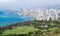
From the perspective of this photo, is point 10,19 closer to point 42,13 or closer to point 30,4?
point 30,4

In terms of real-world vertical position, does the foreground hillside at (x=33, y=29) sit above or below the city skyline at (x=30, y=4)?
below

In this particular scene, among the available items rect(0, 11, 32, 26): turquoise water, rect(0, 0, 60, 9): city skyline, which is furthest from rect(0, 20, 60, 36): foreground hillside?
rect(0, 0, 60, 9): city skyline

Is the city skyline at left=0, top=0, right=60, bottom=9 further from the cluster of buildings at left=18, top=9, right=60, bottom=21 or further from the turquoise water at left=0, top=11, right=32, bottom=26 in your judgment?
the turquoise water at left=0, top=11, right=32, bottom=26

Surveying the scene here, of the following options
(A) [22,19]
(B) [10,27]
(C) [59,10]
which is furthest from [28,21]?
(C) [59,10]

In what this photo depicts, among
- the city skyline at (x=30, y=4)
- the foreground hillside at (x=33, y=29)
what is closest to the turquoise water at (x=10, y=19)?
the foreground hillside at (x=33, y=29)

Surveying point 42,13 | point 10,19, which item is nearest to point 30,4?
point 42,13

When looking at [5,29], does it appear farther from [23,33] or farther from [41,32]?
[41,32]

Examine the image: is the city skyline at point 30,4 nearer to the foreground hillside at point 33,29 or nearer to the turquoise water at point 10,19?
the turquoise water at point 10,19
